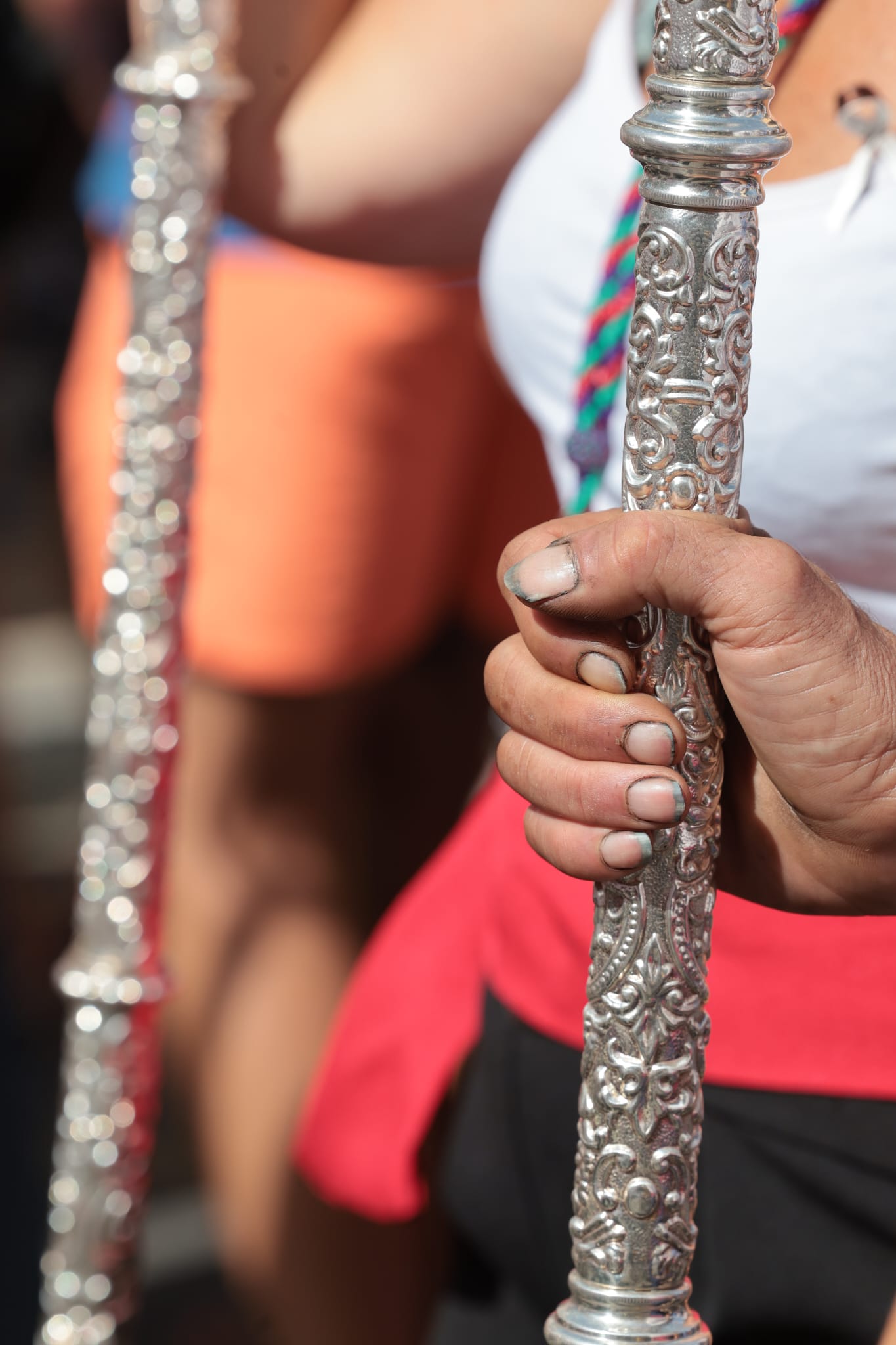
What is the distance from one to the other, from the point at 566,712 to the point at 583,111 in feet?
0.71

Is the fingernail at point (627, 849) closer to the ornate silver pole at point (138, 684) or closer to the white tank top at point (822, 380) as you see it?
the white tank top at point (822, 380)

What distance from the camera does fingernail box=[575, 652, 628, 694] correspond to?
264 millimetres

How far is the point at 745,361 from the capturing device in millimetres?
260

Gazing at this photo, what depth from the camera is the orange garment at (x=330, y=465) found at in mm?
829

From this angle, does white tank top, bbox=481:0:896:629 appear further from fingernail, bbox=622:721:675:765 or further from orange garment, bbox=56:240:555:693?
orange garment, bbox=56:240:555:693

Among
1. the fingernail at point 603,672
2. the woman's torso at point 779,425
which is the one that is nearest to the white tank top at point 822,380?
the woman's torso at point 779,425

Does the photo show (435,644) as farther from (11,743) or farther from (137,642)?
(11,743)

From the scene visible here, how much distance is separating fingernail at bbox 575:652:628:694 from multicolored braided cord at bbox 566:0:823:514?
0.39 ft

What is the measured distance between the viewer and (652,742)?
10.2 inches

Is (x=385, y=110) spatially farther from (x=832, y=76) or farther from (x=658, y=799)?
(x=658, y=799)

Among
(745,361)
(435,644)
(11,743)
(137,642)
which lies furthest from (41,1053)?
(745,361)

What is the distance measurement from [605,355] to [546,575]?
0.14 meters

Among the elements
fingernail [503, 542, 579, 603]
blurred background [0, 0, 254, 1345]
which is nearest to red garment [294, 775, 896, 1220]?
fingernail [503, 542, 579, 603]

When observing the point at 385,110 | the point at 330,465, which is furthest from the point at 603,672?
the point at 330,465
